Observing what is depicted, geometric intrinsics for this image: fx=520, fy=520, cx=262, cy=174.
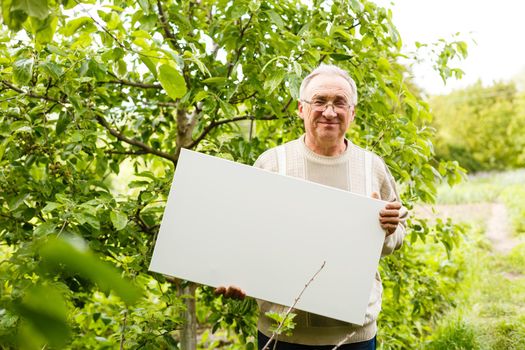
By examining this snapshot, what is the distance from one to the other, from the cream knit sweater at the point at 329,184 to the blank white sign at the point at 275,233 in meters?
0.14

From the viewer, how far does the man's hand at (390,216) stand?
1.57 metres

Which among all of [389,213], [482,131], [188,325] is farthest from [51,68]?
[482,131]

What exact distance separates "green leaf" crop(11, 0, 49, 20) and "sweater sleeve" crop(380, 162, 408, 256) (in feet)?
4.16

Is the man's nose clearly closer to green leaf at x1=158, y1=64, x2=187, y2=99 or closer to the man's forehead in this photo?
the man's forehead

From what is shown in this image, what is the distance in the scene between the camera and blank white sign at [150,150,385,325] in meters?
1.58

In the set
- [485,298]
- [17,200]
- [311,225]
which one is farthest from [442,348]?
[17,200]

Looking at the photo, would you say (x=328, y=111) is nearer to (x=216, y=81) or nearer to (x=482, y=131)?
(x=216, y=81)

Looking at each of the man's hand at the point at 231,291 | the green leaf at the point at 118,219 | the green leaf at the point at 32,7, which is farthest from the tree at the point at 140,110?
the green leaf at the point at 32,7

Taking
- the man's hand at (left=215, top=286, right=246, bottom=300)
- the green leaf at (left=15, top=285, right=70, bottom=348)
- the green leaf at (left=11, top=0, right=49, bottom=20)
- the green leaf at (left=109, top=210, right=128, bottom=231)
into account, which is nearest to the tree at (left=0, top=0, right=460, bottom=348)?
the green leaf at (left=109, top=210, right=128, bottom=231)

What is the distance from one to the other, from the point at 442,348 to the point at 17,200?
9.49ft

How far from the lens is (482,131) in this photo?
1930cm

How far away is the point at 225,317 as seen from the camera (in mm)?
2398

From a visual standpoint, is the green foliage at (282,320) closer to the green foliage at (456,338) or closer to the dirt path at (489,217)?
the green foliage at (456,338)

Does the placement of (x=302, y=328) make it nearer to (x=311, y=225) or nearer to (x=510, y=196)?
(x=311, y=225)
